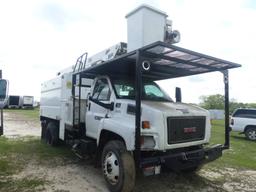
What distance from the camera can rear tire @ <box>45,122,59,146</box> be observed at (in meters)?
8.88

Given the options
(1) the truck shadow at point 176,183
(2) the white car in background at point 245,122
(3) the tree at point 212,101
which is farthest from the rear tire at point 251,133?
(3) the tree at point 212,101

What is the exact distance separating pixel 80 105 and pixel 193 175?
346 cm

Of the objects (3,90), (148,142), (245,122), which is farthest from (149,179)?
(245,122)

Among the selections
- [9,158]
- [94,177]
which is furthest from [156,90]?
[9,158]

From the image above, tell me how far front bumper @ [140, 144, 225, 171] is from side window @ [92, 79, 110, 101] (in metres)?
Answer: 2.01

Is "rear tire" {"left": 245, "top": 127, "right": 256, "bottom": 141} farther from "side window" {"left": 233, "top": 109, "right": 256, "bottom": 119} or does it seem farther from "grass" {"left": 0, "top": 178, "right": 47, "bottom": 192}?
"grass" {"left": 0, "top": 178, "right": 47, "bottom": 192}

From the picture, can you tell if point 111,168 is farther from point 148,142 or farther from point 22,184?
point 22,184

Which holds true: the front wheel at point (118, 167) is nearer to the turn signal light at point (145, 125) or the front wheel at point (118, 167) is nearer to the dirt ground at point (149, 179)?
the dirt ground at point (149, 179)

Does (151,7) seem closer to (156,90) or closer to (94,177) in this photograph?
(156,90)

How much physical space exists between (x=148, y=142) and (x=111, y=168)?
3.06 feet

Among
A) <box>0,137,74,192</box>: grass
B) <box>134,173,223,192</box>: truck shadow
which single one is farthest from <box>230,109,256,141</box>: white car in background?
<box>0,137,74,192</box>: grass

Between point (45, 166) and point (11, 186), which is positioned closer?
point (11, 186)

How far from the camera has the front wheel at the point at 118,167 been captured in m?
4.47

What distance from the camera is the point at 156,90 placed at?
6406 millimetres
